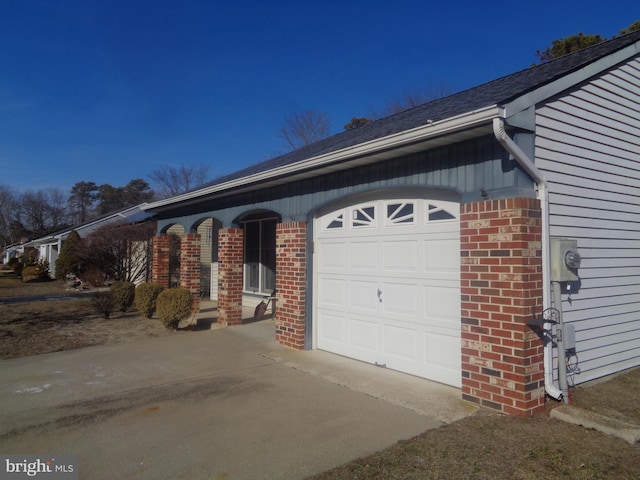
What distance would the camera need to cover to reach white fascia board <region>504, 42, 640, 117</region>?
178 inches

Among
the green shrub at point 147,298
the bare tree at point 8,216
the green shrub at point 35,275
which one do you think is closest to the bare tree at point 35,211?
the bare tree at point 8,216

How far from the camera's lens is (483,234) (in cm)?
480

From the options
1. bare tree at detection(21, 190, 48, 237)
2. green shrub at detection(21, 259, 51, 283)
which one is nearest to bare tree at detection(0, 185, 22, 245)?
bare tree at detection(21, 190, 48, 237)

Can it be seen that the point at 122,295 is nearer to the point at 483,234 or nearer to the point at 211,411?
the point at 211,411

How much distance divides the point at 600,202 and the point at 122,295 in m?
11.2

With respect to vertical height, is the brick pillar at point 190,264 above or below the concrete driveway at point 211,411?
above

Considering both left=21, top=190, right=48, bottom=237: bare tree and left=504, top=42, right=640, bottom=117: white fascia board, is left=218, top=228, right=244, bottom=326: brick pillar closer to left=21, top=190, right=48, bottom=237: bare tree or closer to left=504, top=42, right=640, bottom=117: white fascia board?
left=504, top=42, right=640, bottom=117: white fascia board

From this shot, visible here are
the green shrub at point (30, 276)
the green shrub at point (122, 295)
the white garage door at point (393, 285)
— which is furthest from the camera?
the green shrub at point (30, 276)

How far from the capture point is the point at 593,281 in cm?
556

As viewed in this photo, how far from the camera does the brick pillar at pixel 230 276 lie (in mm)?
9812

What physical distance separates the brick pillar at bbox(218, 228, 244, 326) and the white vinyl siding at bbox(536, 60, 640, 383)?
661 centimetres

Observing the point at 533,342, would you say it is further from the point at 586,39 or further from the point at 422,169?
the point at 586,39

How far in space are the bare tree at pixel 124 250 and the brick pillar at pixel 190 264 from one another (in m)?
4.94

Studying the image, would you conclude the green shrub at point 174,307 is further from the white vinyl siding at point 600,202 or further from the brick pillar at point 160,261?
Answer: the white vinyl siding at point 600,202
